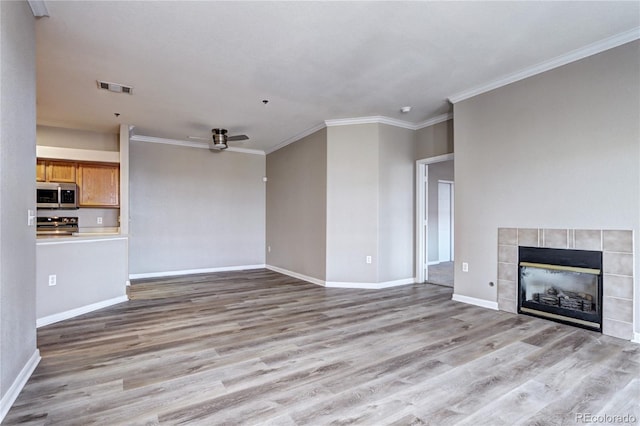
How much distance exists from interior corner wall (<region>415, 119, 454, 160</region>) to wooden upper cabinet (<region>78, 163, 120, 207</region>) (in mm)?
5516

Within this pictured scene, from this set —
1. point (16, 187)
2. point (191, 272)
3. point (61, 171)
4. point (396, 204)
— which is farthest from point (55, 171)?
point (396, 204)

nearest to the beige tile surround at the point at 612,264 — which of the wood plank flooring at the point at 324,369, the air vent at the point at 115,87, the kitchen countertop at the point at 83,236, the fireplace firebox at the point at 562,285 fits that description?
the fireplace firebox at the point at 562,285

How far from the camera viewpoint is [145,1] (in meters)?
2.43

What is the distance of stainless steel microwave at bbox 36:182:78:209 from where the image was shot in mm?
5129

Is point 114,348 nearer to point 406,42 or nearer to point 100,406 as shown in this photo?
point 100,406

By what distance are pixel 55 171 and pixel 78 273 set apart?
2540 millimetres

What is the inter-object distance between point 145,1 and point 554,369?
4244mm

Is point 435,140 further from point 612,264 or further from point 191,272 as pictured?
point 191,272

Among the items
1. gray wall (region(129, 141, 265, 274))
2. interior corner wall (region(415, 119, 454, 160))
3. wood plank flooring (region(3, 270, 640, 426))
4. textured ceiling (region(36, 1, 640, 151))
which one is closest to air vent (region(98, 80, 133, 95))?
textured ceiling (region(36, 1, 640, 151))

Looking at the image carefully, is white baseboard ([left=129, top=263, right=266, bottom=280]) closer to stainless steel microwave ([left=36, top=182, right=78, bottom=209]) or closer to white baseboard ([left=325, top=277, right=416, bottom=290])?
stainless steel microwave ([left=36, top=182, right=78, bottom=209])

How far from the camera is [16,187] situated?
2102 mm

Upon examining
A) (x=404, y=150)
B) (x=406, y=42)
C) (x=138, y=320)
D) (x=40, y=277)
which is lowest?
(x=138, y=320)

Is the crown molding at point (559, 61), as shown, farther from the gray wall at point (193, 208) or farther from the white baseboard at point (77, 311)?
the white baseboard at point (77, 311)


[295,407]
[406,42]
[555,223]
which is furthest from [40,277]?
[555,223]
